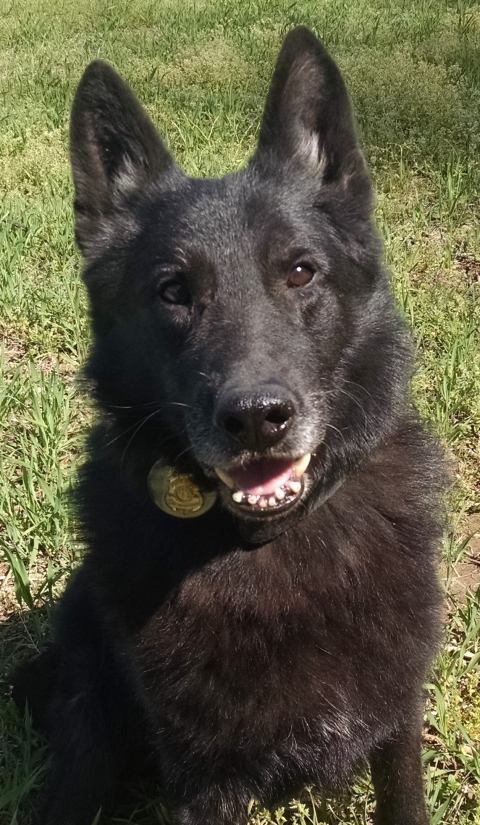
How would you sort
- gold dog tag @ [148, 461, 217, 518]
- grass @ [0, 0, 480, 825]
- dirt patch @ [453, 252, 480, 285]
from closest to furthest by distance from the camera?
gold dog tag @ [148, 461, 217, 518], grass @ [0, 0, 480, 825], dirt patch @ [453, 252, 480, 285]

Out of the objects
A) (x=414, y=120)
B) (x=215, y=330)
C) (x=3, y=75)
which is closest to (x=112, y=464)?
(x=215, y=330)

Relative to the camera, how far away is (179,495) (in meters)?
1.99

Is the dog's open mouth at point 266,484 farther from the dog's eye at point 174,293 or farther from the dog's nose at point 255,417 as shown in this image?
the dog's eye at point 174,293

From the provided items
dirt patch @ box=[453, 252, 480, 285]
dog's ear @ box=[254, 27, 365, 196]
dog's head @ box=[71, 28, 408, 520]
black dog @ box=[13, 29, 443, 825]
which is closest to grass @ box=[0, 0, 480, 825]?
dirt patch @ box=[453, 252, 480, 285]

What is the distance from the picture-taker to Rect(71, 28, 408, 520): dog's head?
72.2 inches

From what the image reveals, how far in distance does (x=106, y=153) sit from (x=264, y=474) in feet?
3.57

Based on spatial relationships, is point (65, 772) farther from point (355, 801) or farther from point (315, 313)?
point (315, 313)

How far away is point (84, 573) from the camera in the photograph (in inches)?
91.9

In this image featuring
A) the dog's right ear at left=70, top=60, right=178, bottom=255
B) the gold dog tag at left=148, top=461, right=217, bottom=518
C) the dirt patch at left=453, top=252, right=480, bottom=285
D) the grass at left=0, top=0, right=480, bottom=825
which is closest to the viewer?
the gold dog tag at left=148, top=461, right=217, bottom=518

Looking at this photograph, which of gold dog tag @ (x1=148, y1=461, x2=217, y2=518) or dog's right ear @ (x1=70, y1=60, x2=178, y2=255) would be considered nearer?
gold dog tag @ (x1=148, y1=461, x2=217, y2=518)

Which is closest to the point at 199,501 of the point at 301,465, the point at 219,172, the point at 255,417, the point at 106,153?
the point at 301,465

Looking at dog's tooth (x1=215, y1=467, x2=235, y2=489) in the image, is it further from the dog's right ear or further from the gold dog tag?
the dog's right ear

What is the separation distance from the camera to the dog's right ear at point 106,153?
7.04 feet

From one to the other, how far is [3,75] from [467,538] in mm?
7635
